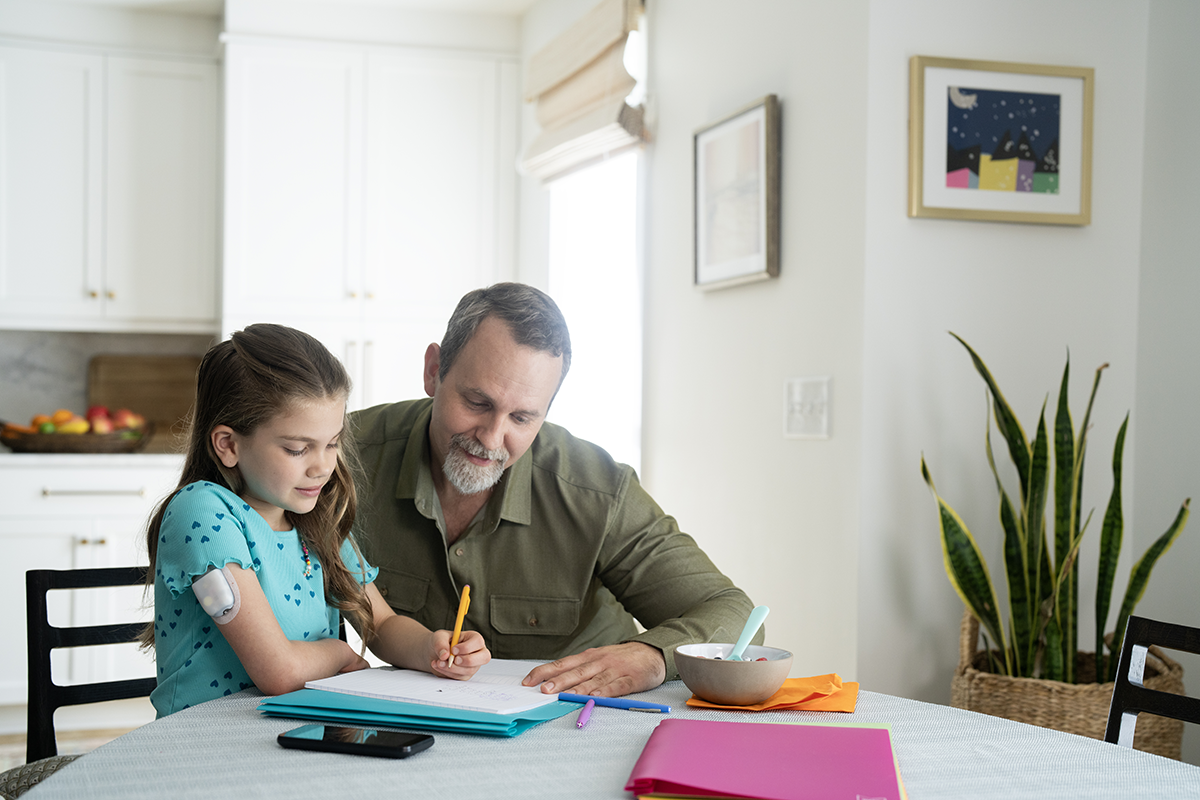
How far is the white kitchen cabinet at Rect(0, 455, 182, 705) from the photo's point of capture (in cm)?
357

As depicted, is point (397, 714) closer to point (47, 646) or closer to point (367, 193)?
point (47, 646)

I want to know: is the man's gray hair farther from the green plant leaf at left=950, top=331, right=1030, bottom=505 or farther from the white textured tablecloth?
the green plant leaf at left=950, top=331, right=1030, bottom=505

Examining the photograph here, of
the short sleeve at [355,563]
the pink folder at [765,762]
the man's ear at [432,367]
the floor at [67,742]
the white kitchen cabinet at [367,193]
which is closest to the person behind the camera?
the pink folder at [765,762]

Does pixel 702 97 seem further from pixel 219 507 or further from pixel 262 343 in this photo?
pixel 219 507

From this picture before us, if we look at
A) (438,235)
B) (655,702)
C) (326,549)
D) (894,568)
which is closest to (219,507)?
(326,549)

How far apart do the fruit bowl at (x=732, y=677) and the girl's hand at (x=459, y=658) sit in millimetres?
236

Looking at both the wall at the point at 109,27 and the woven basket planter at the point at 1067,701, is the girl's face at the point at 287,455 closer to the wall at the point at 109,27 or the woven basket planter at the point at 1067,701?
the woven basket planter at the point at 1067,701

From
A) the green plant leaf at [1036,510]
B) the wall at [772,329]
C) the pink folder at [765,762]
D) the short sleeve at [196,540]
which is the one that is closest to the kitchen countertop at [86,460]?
the wall at [772,329]

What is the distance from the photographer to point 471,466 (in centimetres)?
163

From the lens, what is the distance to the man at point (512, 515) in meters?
1.63

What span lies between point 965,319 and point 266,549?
155cm

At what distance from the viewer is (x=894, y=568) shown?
7.22 feet

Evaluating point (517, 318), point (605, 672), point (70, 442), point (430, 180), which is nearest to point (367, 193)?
point (430, 180)

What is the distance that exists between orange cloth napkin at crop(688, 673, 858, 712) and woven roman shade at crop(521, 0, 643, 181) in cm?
223
